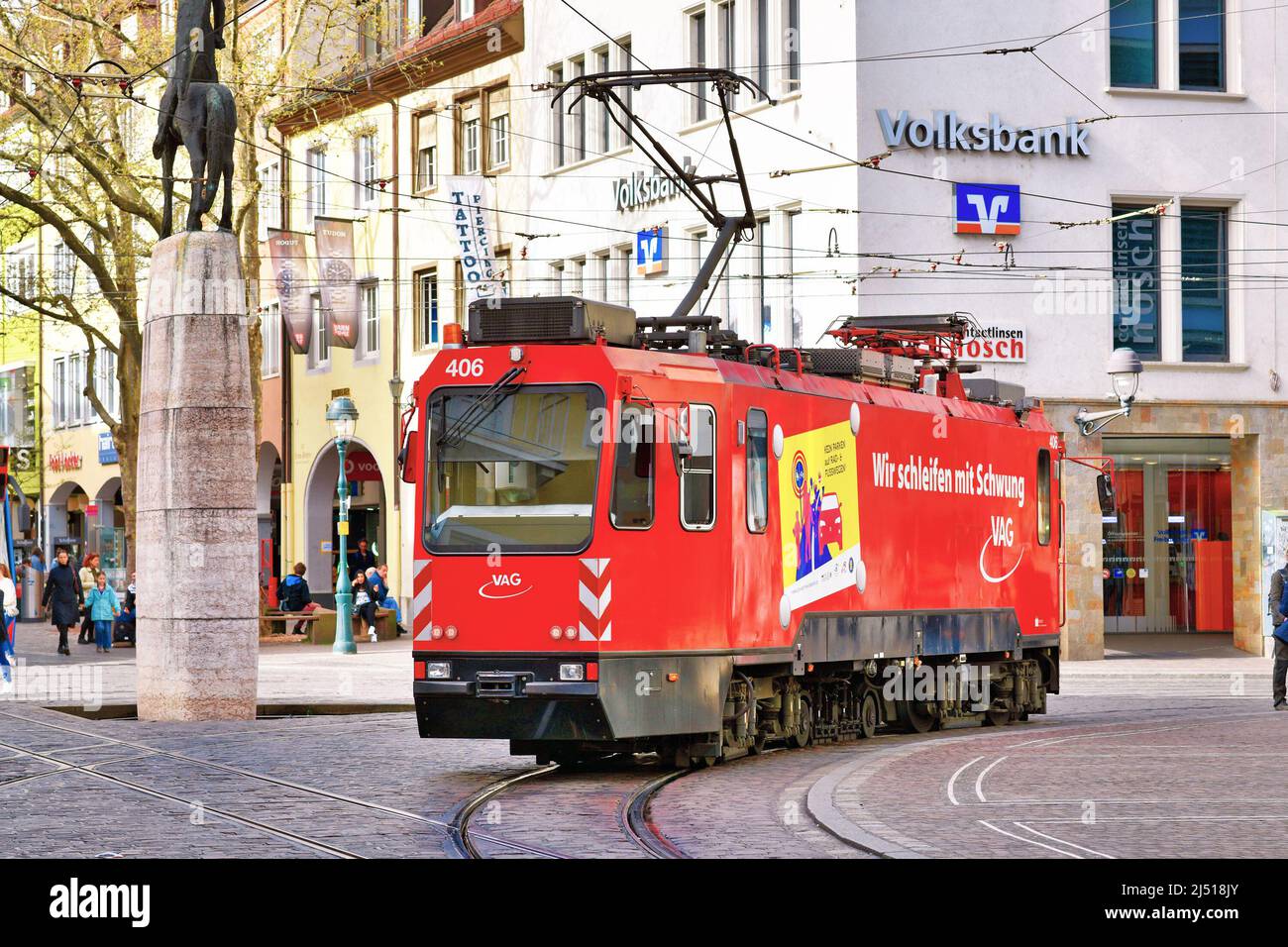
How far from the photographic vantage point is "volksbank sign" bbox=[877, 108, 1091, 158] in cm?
3456

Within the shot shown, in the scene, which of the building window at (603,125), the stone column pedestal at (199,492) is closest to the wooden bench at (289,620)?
the building window at (603,125)

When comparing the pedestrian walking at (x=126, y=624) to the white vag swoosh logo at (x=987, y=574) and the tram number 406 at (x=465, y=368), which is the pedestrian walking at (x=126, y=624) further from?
the tram number 406 at (x=465, y=368)

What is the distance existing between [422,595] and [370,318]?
33.9 m

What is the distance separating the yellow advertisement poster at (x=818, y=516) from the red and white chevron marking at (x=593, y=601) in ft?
8.25

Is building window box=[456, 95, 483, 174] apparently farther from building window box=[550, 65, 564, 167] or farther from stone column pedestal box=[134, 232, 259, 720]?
stone column pedestal box=[134, 232, 259, 720]

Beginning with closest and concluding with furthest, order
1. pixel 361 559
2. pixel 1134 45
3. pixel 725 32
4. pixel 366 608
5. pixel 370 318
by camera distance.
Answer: pixel 1134 45, pixel 725 32, pixel 366 608, pixel 370 318, pixel 361 559

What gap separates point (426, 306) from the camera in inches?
1880

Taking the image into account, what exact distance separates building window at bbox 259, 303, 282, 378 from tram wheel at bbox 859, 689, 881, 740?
35.3 meters

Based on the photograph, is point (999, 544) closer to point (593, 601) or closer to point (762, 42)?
point (593, 601)

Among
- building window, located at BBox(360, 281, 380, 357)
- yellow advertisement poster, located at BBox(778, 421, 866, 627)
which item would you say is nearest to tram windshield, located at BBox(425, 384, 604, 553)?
yellow advertisement poster, located at BBox(778, 421, 866, 627)

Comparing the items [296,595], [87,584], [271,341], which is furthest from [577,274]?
[271,341]

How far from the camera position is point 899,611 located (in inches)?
790
